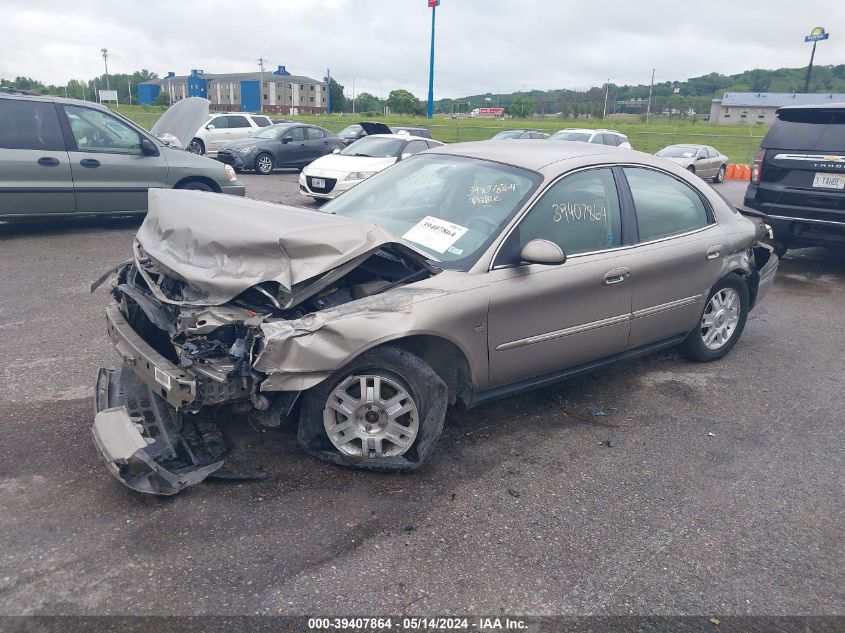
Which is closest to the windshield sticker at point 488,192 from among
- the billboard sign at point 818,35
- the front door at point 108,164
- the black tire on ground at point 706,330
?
the black tire on ground at point 706,330

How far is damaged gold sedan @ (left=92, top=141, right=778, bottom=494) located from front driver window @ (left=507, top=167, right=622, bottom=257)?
1 cm

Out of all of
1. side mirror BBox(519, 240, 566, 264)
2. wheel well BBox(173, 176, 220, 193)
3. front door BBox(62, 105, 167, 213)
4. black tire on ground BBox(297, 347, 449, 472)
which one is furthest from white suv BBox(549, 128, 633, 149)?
black tire on ground BBox(297, 347, 449, 472)

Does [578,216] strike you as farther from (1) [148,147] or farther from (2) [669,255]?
(1) [148,147]

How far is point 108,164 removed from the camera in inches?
341

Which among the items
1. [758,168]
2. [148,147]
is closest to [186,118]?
[148,147]

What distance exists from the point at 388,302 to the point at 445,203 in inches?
44.3

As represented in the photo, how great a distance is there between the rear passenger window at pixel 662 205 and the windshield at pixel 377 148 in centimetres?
909

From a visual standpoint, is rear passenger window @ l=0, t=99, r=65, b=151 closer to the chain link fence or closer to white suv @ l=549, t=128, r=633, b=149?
white suv @ l=549, t=128, r=633, b=149

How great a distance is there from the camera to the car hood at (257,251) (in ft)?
10.5

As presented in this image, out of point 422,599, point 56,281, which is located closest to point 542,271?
point 422,599

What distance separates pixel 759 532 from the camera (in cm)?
316

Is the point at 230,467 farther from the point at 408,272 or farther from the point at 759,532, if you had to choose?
the point at 759,532

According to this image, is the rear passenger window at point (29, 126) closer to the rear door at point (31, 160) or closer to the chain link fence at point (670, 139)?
the rear door at point (31, 160)

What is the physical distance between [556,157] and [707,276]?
1.56 metres
